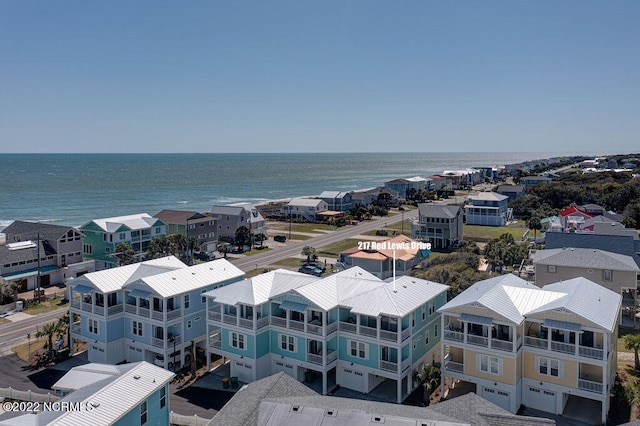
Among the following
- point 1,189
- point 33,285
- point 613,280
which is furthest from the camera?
point 1,189

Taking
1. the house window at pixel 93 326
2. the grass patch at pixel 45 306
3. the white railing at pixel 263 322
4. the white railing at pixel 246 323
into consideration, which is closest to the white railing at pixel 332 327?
the white railing at pixel 263 322

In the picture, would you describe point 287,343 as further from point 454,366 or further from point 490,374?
point 490,374

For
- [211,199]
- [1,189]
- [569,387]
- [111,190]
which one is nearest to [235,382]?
[569,387]

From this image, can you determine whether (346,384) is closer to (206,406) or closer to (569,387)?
(206,406)

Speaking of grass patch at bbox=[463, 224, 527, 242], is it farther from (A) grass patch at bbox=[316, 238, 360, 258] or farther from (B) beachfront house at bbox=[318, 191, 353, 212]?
(B) beachfront house at bbox=[318, 191, 353, 212]

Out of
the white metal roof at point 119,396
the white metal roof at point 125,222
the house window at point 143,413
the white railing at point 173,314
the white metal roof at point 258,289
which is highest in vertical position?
the white metal roof at point 125,222

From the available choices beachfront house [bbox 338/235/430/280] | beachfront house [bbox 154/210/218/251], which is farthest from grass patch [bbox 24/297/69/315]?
beachfront house [bbox 338/235/430/280]

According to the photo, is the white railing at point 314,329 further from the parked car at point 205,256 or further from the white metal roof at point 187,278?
the parked car at point 205,256

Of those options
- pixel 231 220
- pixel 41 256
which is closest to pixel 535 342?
pixel 41 256
